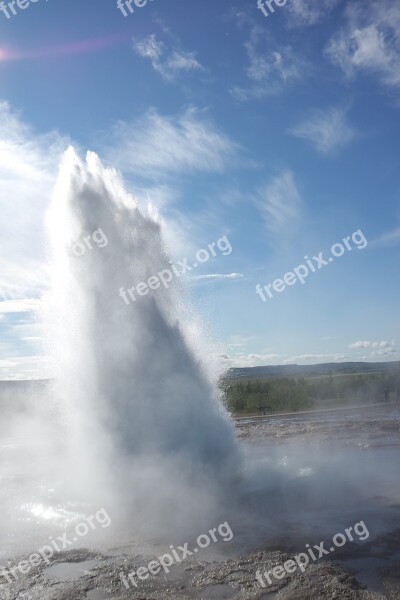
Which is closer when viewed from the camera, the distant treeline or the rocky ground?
the rocky ground

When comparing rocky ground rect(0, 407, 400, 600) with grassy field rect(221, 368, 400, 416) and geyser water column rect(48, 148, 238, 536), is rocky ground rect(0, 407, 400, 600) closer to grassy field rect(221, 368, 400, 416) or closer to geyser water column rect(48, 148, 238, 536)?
geyser water column rect(48, 148, 238, 536)

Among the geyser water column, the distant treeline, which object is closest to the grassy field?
the distant treeline

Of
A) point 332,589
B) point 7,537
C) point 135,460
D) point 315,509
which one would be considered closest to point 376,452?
point 315,509

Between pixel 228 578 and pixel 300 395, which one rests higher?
pixel 300 395

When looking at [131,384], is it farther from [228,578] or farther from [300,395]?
[300,395]

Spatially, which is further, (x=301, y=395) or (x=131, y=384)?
(x=301, y=395)

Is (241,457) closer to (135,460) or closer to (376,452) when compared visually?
(135,460)

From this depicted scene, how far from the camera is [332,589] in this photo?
6840 millimetres

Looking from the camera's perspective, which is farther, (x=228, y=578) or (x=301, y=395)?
(x=301, y=395)

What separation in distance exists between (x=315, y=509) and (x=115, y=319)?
767cm

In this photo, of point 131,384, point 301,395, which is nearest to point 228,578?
point 131,384

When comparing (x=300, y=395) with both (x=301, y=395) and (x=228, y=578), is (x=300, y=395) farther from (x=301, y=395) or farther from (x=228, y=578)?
(x=228, y=578)

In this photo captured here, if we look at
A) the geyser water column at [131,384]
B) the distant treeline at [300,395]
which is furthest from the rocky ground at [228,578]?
the distant treeline at [300,395]

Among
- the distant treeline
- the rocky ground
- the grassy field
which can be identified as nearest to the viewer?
the rocky ground
